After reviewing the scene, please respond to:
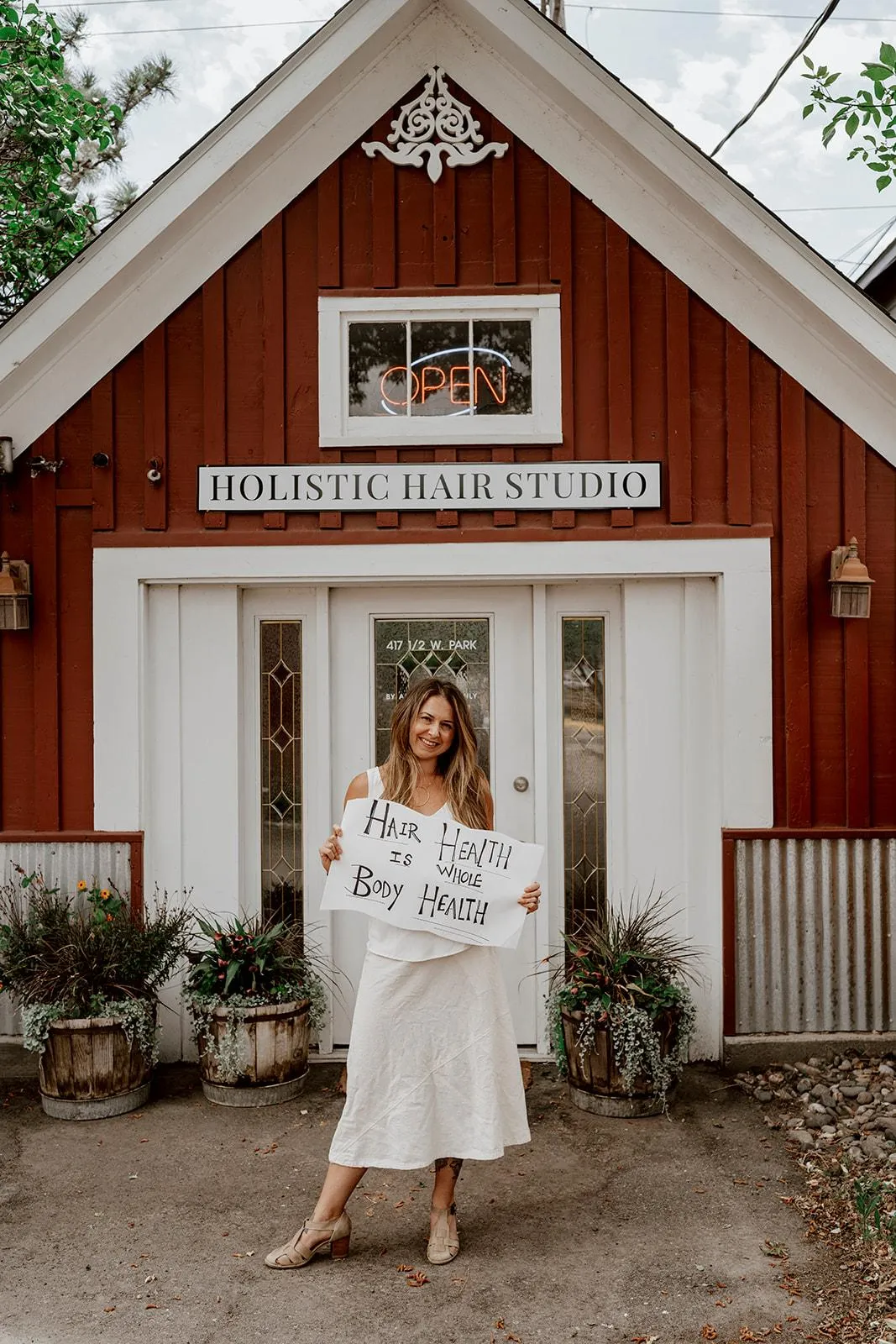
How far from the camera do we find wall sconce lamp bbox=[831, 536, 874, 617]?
5.26 meters

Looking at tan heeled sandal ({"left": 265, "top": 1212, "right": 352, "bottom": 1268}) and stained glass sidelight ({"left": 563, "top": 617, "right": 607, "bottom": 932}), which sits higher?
stained glass sidelight ({"left": 563, "top": 617, "right": 607, "bottom": 932})

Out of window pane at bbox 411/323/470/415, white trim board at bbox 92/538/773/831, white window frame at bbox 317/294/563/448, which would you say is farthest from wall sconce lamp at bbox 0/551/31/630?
window pane at bbox 411/323/470/415

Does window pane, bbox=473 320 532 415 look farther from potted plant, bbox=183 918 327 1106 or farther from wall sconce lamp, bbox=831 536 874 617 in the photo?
potted plant, bbox=183 918 327 1106

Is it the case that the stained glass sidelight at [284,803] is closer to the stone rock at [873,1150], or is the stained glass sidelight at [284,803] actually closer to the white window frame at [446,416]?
the white window frame at [446,416]

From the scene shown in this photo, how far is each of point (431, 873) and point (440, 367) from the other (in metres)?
2.92

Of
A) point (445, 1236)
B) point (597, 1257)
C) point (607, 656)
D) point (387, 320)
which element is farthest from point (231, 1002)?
point (387, 320)

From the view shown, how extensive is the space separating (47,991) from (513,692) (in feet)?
8.59

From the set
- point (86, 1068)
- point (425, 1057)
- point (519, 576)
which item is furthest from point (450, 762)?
point (86, 1068)

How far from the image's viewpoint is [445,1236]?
12.0 feet

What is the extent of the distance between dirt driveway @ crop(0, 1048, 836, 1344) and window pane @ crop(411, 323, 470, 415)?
3391 mm

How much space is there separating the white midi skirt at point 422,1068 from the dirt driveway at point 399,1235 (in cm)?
A: 43

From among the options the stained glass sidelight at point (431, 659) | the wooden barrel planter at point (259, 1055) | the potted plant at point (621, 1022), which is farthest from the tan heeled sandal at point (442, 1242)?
the stained glass sidelight at point (431, 659)

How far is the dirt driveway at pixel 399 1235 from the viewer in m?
3.33

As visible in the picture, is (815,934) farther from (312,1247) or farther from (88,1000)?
(88,1000)
